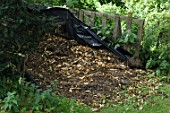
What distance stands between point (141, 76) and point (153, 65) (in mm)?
517

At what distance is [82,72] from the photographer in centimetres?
580

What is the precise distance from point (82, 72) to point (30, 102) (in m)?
1.93

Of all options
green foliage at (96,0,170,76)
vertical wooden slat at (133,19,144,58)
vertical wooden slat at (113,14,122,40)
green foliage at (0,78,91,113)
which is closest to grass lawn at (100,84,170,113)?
green foliage at (0,78,91,113)

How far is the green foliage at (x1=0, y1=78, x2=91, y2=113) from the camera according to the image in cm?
379

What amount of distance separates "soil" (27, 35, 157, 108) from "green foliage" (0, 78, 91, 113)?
1.51 feet

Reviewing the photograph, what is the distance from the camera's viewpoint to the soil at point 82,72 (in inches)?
197

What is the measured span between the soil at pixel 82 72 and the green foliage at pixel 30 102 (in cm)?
46

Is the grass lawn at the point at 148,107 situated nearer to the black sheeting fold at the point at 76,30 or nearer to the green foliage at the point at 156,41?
the green foliage at the point at 156,41

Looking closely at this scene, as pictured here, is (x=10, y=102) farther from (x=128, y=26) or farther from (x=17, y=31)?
(x=128, y=26)

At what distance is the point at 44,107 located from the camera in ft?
13.1

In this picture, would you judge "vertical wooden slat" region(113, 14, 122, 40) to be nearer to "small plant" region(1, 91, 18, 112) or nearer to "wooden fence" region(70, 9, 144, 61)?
"wooden fence" region(70, 9, 144, 61)

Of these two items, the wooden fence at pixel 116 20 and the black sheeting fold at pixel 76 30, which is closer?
the wooden fence at pixel 116 20

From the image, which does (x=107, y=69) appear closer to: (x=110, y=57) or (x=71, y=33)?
(x=110, y=57)

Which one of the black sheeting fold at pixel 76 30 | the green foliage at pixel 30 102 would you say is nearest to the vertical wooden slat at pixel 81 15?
the black sheeting fold at pixel 76 30
